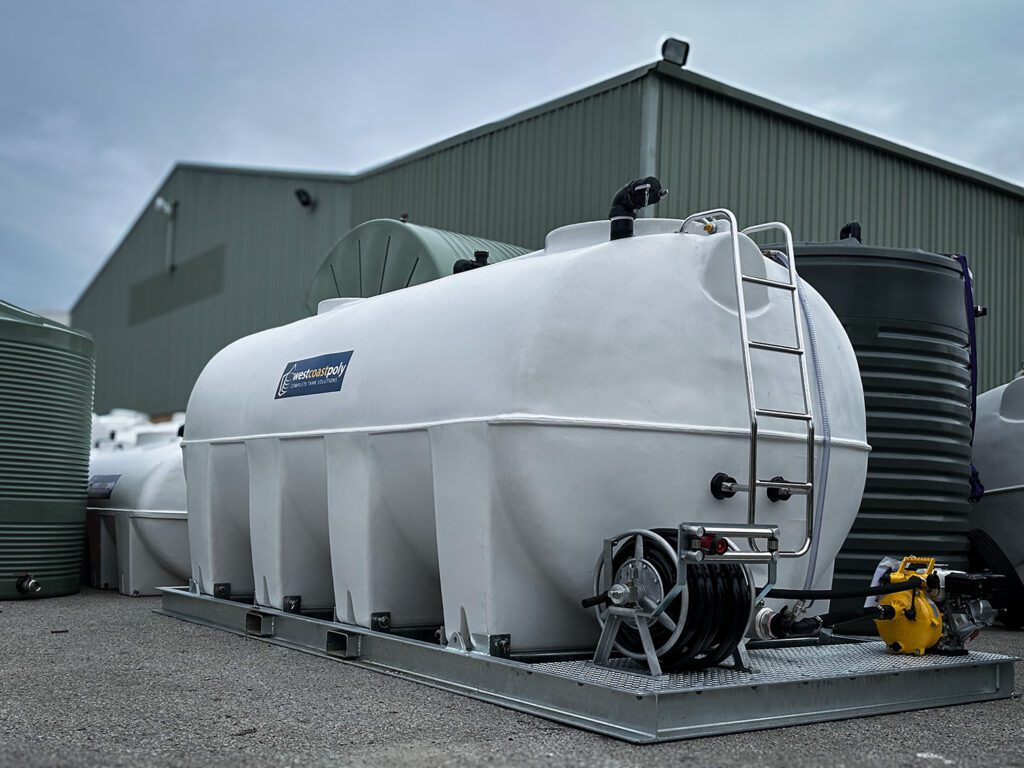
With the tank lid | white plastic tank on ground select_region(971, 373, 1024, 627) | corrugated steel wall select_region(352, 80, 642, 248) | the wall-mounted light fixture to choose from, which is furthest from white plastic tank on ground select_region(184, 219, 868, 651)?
the wall-mounted light fixture

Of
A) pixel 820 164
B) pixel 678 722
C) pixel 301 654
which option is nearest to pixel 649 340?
pixel 678 722

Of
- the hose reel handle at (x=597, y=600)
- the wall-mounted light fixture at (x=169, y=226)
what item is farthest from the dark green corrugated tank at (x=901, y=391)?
the wall-mounted light fixture at (x=169, y=226)

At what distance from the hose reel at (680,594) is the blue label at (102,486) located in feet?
21.7

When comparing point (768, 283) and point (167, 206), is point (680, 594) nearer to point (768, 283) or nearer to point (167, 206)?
point (768, 283)

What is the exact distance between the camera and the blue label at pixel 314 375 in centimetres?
596

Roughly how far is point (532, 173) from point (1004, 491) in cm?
654

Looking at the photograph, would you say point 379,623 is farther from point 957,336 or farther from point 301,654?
point 957,336

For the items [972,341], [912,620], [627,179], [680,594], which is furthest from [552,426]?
[627,179]

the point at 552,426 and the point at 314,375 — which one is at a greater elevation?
the point at 314,375

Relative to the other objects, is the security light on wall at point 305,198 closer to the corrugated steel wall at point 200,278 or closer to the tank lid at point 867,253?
the corrugated steel wall at point 200,278

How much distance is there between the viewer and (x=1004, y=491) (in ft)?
26.9

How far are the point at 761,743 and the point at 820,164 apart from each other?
10.2 m

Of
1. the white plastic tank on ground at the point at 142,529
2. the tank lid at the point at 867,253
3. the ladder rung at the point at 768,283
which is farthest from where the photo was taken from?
the white plastic tank on ground at the point at 142,529

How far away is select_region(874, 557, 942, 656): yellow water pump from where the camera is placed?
4.97 metres
